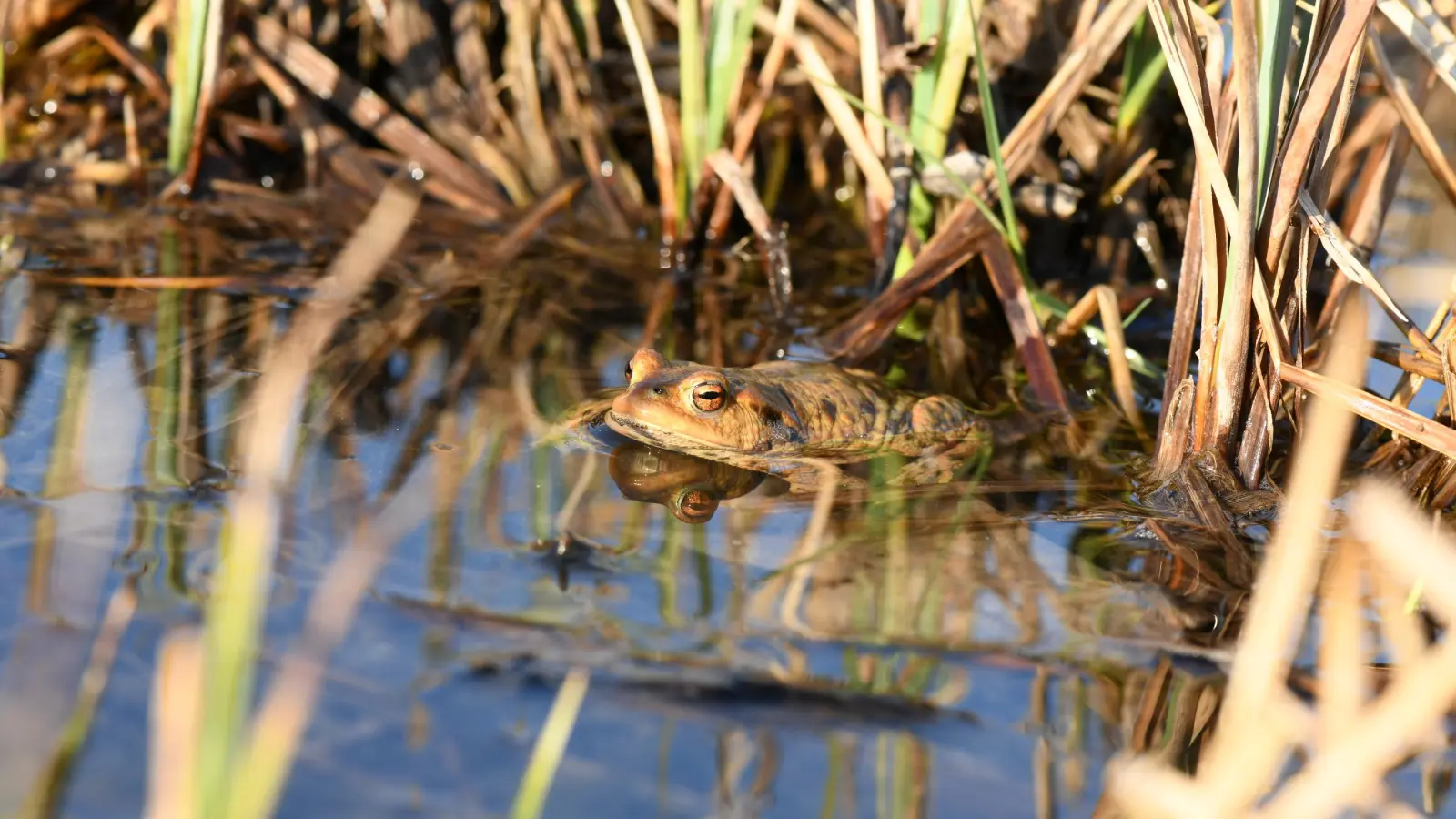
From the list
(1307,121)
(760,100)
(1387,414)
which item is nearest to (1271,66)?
(1307,121)

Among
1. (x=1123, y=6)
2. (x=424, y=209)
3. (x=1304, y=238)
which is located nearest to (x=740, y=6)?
(x=1123, y=6)

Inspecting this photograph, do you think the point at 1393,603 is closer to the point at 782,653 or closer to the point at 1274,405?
the point at 782,653

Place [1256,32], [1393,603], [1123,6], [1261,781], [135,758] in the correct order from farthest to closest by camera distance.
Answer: [1123,6], [1256,32], [135,758], [1393,603], [1261,781]

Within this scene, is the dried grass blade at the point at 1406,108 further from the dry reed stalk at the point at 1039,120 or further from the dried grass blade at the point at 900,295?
the dried grass blade at the point at 900,295

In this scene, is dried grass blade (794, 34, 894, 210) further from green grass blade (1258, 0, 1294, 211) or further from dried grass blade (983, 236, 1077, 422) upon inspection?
green grass blade (1258, 0, 1294, 211)

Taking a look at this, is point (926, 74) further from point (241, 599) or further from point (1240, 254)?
point (241, 599)

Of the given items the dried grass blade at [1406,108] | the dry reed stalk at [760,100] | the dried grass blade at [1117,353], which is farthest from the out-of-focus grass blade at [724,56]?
the dried grass blade at [1406,108]

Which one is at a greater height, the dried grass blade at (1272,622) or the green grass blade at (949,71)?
the green grass blade at (949,71)
